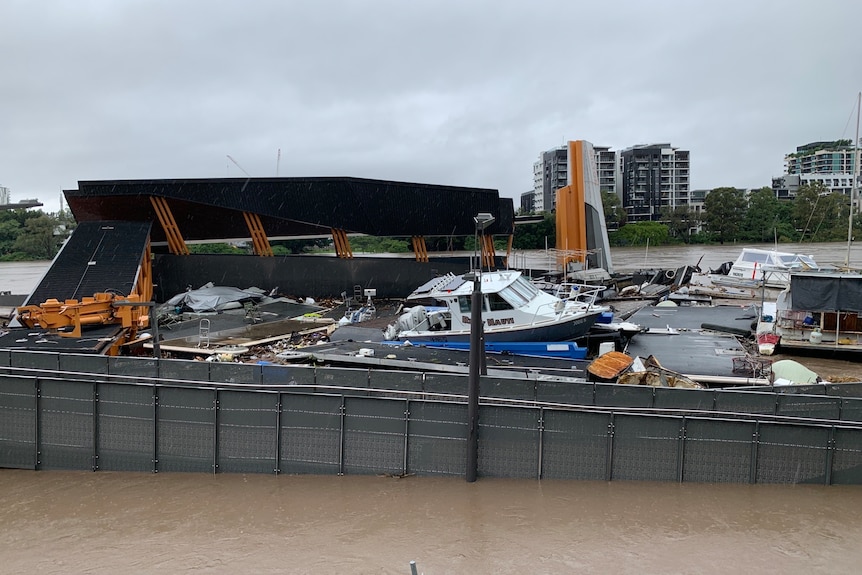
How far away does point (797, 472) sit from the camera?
7887 millimetres

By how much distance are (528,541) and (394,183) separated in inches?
740

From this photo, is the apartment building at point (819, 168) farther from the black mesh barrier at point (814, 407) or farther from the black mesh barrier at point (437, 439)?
the black mesh barrier at point (437, 439)

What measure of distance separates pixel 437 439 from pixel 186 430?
132 inches

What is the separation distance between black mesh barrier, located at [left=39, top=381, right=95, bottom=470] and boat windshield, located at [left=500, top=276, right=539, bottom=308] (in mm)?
8803

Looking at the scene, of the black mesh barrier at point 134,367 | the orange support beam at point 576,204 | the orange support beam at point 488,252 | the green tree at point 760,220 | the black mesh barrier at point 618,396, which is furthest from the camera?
the green tree at point 760,220

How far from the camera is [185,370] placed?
1042 cm

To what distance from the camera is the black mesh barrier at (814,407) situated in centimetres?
855

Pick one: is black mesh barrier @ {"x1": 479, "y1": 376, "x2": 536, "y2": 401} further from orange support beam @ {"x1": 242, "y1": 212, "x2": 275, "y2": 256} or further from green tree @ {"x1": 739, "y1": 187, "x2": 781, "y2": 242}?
green tree @ {"x1": 739, "y1": 187, "x2": 781, "y2": 242}

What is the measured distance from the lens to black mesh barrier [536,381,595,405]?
29.5 ft

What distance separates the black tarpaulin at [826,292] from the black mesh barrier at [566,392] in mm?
9009

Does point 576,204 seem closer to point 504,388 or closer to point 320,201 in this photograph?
point 320,201

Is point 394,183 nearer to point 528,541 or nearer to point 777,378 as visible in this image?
point 777,378

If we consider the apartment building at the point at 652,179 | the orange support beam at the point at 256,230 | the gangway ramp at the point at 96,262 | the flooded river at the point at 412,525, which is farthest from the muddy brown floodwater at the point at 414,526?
the apartment building at the point at 652,179

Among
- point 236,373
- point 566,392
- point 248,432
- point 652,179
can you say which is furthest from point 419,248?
point 652,179
